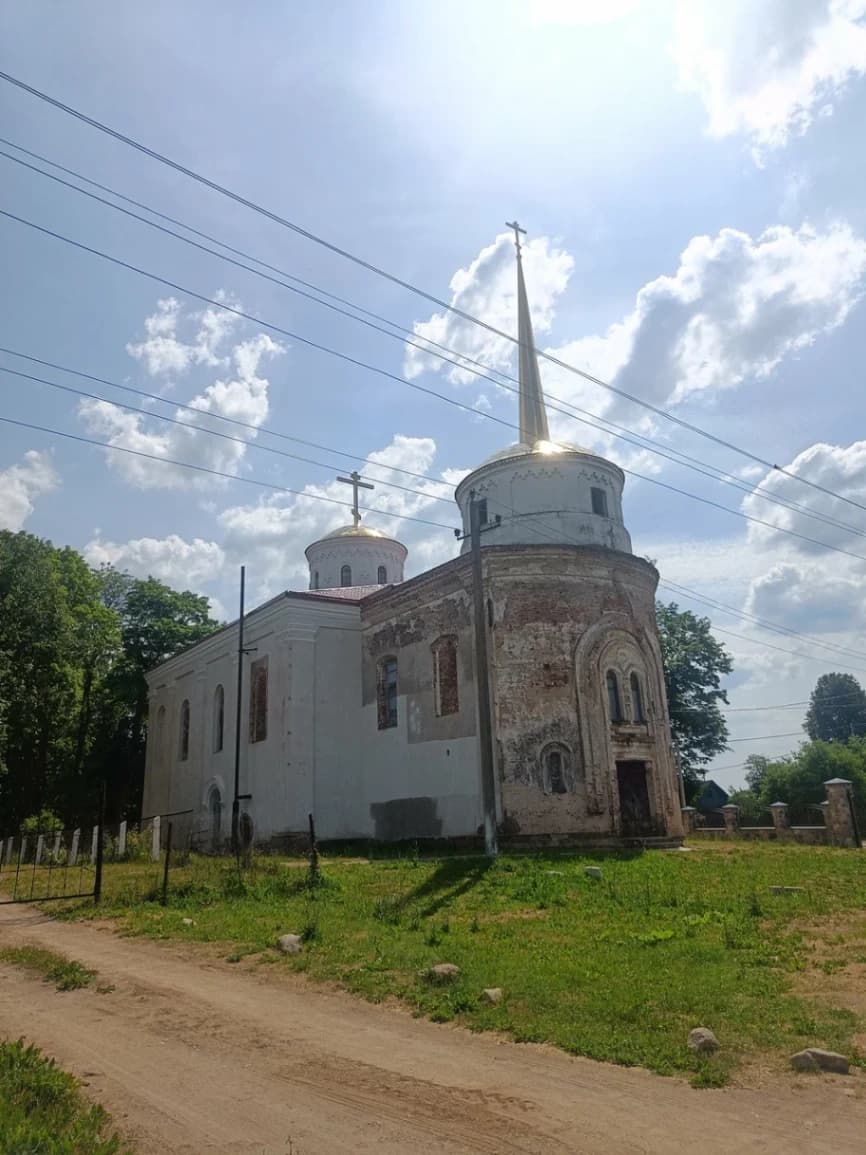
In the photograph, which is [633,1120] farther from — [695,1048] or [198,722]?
[198,722]

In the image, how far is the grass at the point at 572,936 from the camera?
7133 mm

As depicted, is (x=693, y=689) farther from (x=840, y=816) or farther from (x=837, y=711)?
(x=837, y=711)

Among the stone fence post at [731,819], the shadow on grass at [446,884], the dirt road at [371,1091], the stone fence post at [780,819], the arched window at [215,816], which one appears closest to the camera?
the dirt road at [371,1091]

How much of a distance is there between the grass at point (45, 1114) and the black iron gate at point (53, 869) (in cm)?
935

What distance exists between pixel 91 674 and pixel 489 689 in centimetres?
2694

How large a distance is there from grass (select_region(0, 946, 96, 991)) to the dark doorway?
1580cm

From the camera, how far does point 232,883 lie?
15578mm

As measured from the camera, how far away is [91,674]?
4028cm

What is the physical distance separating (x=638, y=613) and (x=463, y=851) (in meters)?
8.84

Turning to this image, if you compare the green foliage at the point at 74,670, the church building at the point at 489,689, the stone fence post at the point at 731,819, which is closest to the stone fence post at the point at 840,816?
the church building at the point at 489,689

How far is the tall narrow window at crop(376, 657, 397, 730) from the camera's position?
26.6 m

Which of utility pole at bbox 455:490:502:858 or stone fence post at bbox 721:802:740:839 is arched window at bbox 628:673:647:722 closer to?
utility pole at bbox 455:490:502:858

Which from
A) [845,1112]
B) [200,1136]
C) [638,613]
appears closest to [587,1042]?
[845,1112]

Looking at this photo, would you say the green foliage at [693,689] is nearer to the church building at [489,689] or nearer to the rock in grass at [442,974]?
the church building at [489,689]
